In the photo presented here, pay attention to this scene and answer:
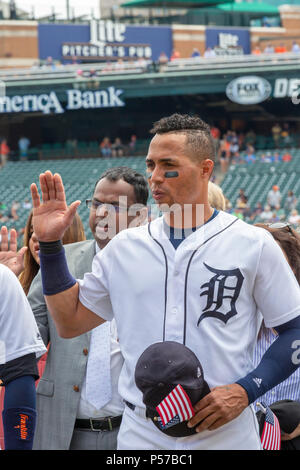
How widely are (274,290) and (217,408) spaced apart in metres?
0.38

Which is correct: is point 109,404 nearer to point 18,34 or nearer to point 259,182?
point 259,182

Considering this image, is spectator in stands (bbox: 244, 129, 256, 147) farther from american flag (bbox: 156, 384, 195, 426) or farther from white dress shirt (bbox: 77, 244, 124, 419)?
american flag (bbox: 156, 384, 195, 426)

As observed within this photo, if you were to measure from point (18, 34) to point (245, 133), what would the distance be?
10.2m

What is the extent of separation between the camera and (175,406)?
78.2 inches

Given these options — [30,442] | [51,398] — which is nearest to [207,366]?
[30,442]

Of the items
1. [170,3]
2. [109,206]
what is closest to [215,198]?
[109,206]

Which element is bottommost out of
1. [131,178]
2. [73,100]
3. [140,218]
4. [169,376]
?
[73,100]

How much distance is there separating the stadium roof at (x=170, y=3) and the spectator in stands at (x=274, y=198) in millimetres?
19168

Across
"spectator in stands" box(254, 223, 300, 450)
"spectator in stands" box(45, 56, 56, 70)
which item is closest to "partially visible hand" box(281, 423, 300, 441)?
"spectator in stands" box(254, 223, 300, 450)

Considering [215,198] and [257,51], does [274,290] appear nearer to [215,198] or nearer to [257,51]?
[215,198]

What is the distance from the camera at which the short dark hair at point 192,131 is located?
228 cm

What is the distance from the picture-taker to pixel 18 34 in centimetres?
3009

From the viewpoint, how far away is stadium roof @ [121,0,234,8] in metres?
34.2

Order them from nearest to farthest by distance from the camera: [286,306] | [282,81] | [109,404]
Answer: [286,306]
[109,404]
[282,81]
